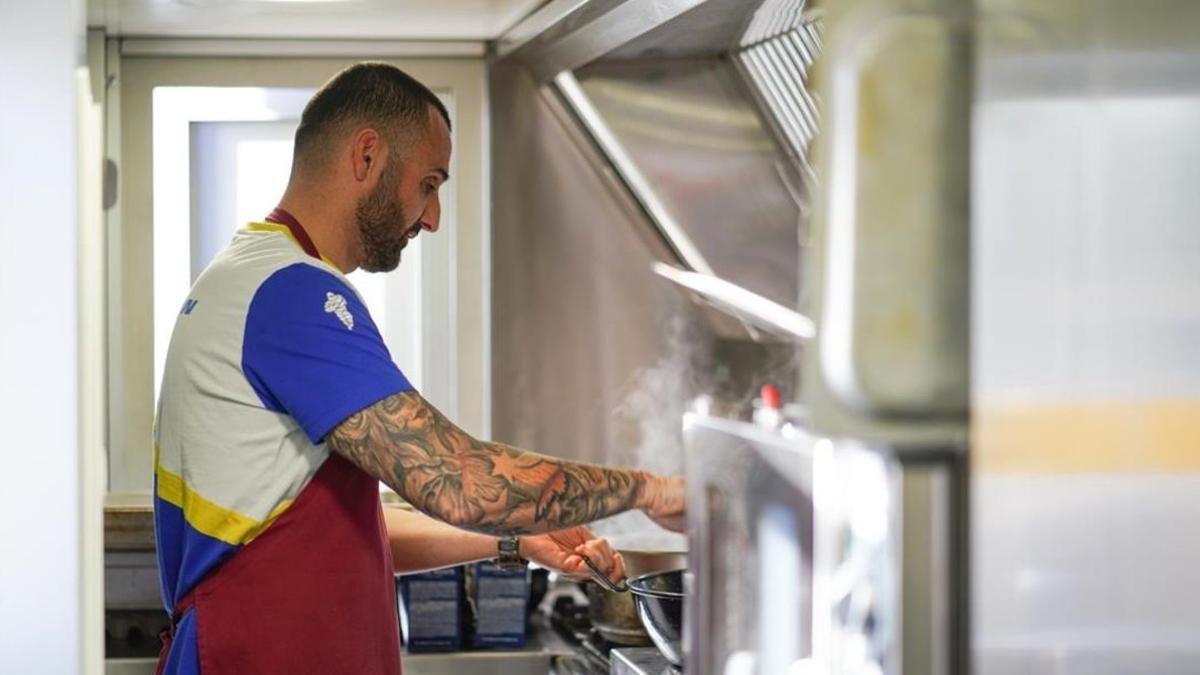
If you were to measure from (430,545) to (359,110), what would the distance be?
0.68 metres

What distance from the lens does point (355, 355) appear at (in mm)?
1897

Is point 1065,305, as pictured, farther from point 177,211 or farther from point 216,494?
point 177,211

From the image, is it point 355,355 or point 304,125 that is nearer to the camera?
point 355,355

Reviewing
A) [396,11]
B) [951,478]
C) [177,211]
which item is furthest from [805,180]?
[951,478]

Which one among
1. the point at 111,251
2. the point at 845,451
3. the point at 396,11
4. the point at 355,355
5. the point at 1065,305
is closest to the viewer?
the point at 1065,305

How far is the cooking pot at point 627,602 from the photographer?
7.67 feet

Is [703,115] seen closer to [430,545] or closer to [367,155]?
[367,155]

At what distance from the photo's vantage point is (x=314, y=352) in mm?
1896

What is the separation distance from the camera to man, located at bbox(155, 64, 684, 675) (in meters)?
1.88

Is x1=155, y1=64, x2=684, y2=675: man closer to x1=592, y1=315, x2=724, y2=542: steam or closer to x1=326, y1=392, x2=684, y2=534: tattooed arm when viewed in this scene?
x1=326, y1=392, x2=684, y2=534: tattooed arm

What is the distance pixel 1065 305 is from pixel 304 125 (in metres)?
1.66

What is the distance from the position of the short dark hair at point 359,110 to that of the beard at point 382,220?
2.2 inches

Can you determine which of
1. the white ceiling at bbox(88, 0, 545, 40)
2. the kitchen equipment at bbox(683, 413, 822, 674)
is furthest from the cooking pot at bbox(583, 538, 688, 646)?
the kitchen equipment at bbox(683, 413, 822, 674)

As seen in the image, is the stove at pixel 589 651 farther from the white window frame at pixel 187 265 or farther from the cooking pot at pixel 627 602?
the white window frame at pixel 187 265
